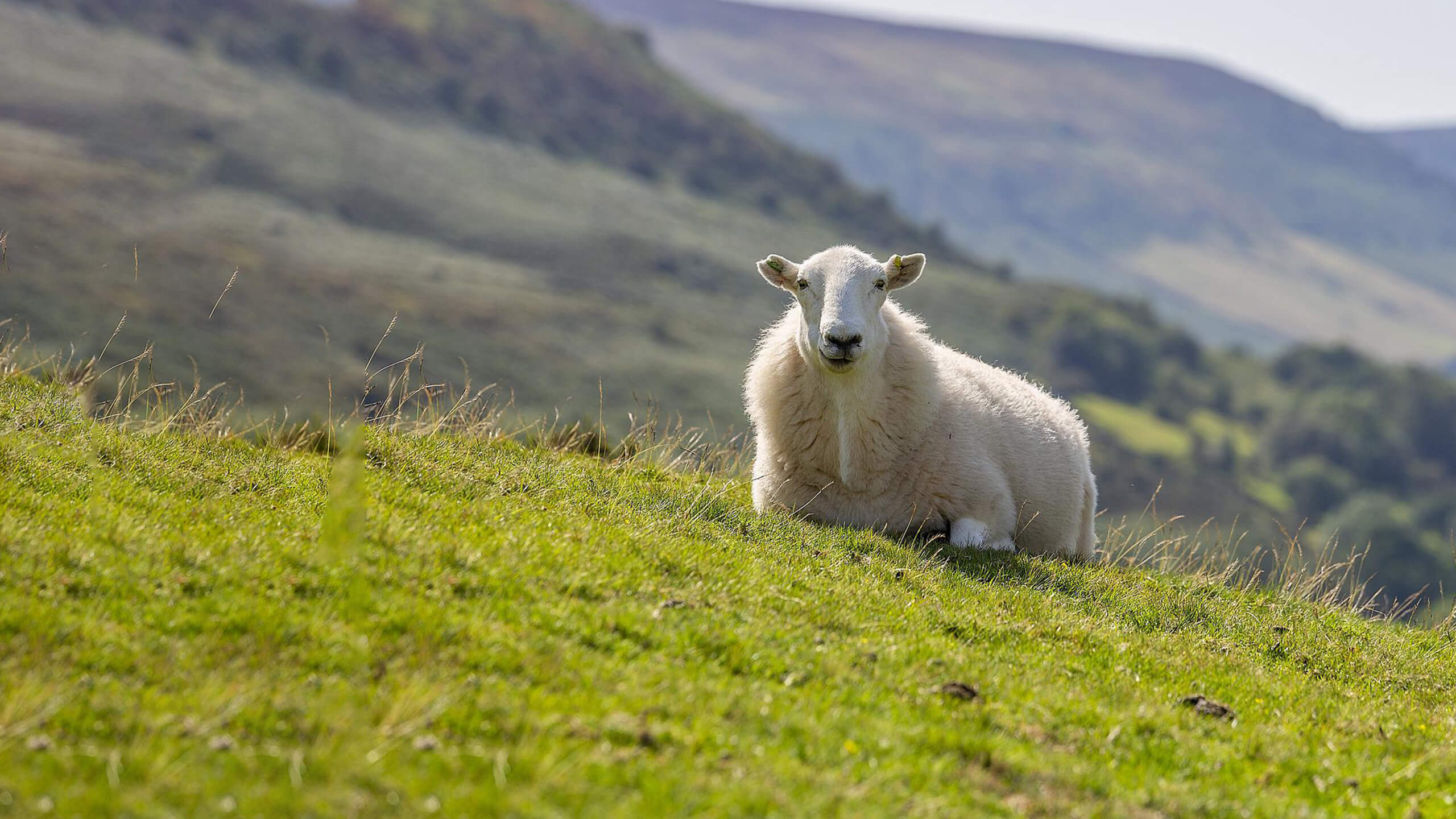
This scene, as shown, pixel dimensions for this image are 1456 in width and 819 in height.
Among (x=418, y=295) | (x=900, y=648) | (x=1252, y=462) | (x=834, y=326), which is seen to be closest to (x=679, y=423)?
(x=834, y=326)

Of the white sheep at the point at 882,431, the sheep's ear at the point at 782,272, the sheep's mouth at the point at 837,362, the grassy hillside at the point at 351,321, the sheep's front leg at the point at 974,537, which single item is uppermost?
the sheep's ear at the point at 782,272

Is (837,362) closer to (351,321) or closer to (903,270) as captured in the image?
(903,270)

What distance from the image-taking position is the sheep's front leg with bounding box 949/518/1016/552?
11625mm

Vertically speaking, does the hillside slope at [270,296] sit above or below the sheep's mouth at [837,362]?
below

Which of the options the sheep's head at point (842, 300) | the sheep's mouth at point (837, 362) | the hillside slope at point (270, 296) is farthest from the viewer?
the hillside slope at point (270, 296)

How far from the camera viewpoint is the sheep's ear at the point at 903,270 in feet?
42.2

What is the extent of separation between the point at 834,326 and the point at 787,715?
5.52m

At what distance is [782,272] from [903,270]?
51.5 inches

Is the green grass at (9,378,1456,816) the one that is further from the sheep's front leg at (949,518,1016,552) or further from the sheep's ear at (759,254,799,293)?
the sheep's ear at (759,254,799,293)

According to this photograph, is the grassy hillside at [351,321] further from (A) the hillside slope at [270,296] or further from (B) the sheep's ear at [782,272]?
(B) the sheep's ear at [782,272]

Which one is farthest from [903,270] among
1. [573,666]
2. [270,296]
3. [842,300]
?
[270,296]

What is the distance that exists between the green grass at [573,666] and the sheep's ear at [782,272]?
3.12 m

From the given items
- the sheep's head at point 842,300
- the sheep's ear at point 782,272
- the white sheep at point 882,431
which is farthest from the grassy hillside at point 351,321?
the sheep's head at point 842,300

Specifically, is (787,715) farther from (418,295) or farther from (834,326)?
(418,295)
